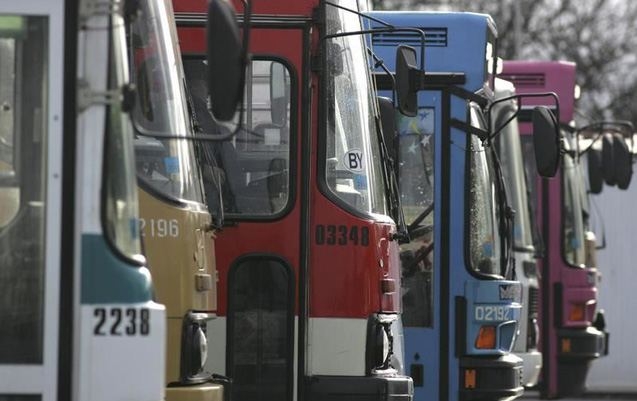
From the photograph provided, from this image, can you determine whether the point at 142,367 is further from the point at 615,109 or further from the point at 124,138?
the point at 615,109

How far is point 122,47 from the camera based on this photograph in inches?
236

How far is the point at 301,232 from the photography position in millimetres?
8523

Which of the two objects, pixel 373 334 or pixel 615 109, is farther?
pixel 615 109

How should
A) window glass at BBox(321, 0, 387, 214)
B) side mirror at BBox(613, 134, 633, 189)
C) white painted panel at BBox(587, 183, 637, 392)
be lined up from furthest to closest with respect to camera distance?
white painted panel at BBox(587, 183, 637, 392) → side mirror at BBox(613, 134, 633, 189) → window glass at BBox(321, 0, 387, 214)

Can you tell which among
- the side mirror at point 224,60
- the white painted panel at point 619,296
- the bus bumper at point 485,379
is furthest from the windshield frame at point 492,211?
the white painted panel at point 619,296

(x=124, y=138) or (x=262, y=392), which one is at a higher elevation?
(x=124, y=138)

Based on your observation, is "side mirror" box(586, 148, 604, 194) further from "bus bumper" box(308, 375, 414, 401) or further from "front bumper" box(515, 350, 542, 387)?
"bus bumper" box(308, 375, 414, 401)

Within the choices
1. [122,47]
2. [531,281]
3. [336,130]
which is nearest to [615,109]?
[531,281]

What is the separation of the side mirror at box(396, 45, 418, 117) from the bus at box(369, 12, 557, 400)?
2.19 meters

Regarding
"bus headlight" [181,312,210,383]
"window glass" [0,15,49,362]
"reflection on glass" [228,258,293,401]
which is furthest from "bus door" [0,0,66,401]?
"reflection on glass" [228,258,293,401]

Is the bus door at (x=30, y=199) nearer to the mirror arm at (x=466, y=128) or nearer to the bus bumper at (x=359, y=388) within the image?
the bus bumper at (x=359, y=388)

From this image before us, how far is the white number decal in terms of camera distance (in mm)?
6973

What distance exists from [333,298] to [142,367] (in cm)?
276

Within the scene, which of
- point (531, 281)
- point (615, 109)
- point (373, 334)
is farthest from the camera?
point (615, 109)
